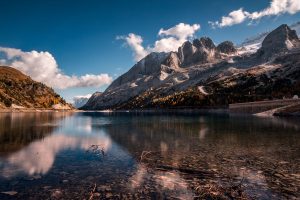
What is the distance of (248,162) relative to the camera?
28.6 m

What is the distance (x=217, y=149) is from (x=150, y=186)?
63.0ft

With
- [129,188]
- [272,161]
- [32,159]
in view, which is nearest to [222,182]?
[129,188]

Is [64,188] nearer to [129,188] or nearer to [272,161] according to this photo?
[129,188]

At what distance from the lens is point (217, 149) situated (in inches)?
1463

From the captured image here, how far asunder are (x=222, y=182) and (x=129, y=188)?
7289 millimetres

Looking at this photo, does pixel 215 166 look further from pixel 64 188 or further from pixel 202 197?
pixel 64 188

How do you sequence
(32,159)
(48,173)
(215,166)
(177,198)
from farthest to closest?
1. (32,159)
2. (215,166)
3. (48,173)
4. (177,198)

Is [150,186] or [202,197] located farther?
[150,186]

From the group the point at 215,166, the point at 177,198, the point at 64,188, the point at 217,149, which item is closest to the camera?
the point at 177,198

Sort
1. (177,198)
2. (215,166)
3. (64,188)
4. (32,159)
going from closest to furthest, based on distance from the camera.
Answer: (177,198) < (64,188) < (215,166) < (32,159)

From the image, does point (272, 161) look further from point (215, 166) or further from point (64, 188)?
point (64, 188)

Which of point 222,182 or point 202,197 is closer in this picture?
point 202,197

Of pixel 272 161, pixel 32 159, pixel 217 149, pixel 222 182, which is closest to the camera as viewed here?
pixel 222 182

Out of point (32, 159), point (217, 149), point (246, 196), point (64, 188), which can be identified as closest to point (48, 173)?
point (64, 188)
